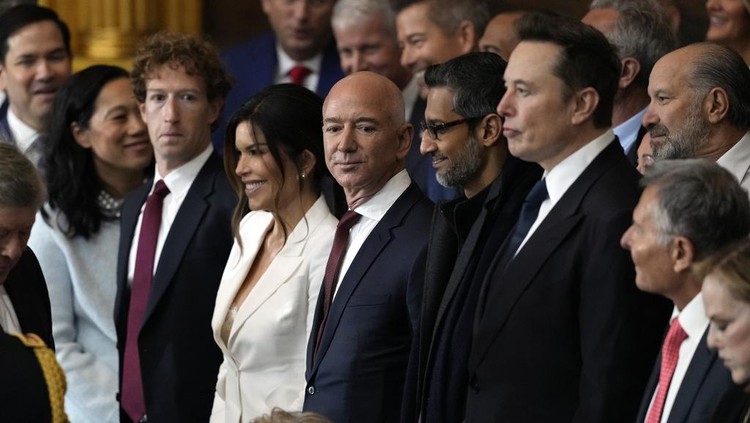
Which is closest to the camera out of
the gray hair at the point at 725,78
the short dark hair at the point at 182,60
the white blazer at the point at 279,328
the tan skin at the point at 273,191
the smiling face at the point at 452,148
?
the smiling face at the point at 452,148

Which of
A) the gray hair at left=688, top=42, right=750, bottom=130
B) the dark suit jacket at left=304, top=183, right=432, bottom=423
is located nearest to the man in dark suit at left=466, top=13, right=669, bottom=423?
the dark suit jacket at left=304, top=183, right=432, bottom=423

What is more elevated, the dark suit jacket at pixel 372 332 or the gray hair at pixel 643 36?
the gray hair at pixel 643 36

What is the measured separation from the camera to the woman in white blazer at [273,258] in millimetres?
4977

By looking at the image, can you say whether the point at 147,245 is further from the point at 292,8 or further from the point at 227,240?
the point at 292,8

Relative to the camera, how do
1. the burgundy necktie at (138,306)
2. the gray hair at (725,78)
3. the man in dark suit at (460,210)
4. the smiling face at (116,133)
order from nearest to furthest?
the man in dark suit at (460,210) → the gray hair at (725,78) → the burgundy necktie at (138,306) → the smiling face at (116,133)

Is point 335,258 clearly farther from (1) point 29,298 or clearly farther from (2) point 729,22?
(2) point 729,22

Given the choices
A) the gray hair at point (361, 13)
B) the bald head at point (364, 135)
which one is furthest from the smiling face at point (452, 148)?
the gray hair at point (361, 13)

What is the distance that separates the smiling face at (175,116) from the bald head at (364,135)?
1041 mm

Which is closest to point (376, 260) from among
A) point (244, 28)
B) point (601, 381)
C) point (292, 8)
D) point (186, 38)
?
point (601, 381)

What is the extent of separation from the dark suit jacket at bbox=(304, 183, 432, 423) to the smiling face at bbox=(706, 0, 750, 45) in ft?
6.47

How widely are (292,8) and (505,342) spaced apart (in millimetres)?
3609

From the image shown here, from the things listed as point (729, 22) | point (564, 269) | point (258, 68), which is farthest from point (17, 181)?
point (258, 68)

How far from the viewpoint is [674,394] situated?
3762 mm

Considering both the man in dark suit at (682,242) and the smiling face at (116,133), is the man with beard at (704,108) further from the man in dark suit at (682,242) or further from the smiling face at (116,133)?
the smiling face at (116,133)
